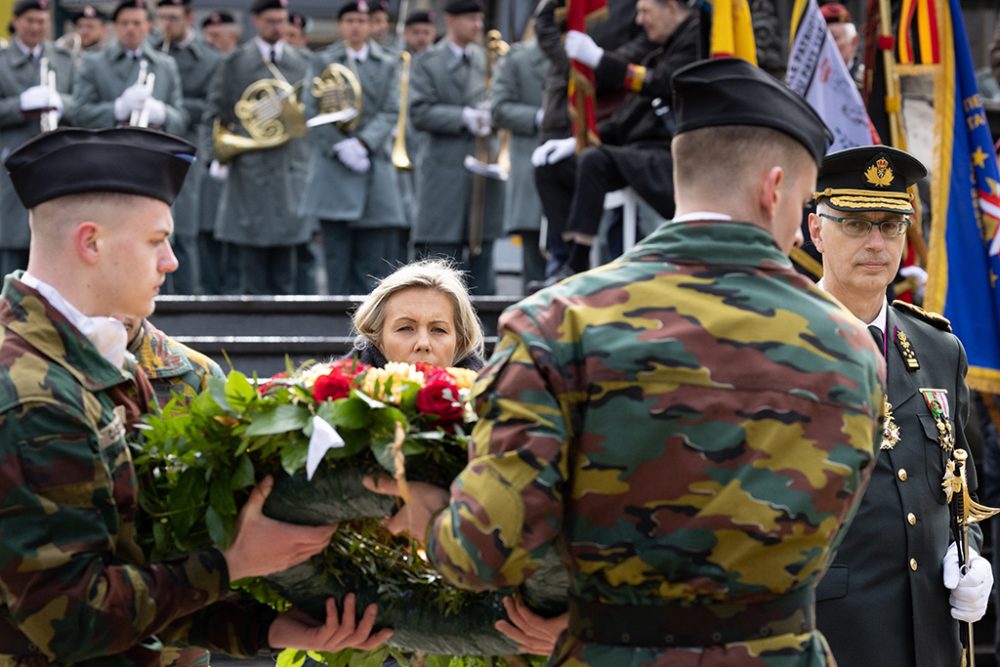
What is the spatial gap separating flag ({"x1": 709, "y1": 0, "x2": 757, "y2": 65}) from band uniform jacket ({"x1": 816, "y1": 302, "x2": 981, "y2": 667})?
3856 mm

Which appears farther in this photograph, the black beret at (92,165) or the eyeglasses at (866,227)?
the eyeglasses at (866,227)

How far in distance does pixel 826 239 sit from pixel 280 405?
76.3 inches

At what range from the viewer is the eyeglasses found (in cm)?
453

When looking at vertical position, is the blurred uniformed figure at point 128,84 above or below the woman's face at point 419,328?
above

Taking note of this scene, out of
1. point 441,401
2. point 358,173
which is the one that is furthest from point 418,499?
point 358,173

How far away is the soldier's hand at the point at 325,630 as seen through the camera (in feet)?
11.2

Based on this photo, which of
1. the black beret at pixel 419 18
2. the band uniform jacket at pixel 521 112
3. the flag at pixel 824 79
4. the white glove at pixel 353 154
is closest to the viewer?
the flag at pixel 824 79

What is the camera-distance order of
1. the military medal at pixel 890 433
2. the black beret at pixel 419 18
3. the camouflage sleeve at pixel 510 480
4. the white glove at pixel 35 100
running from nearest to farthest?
the camouflage sleeve at pixel 510 480
the military medal at pixel 890 433
the white glove at pixel 35 100
the black beret at pixel 419 18

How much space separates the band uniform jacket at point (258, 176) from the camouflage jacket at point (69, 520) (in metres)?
8.82

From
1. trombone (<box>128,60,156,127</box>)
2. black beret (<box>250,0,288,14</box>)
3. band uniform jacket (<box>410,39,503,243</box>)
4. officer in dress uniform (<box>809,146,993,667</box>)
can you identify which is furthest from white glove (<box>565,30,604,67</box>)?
officer in dress uniform (<box>809,146,993,667</box>)

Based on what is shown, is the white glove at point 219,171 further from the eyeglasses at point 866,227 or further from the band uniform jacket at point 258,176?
the eyeglasses at point 866,227

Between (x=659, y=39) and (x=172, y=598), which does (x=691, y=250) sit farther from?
(x=659, y=39)

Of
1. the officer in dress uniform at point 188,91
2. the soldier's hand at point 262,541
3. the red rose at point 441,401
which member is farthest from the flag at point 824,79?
the officer in dress uniform at point 188,91

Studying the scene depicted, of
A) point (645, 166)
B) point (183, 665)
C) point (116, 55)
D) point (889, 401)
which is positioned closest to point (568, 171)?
point (645, 166)
